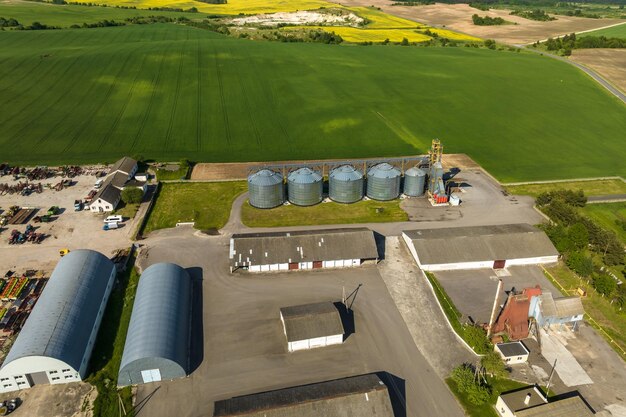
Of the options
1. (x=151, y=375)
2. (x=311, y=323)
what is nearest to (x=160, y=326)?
(x=151, y=375)

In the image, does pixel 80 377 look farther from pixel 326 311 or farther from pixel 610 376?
pixel 610 376

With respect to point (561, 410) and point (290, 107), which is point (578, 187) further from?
point (290, 107)

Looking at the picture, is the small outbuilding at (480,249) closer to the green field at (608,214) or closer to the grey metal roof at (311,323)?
the green field at (608,214)

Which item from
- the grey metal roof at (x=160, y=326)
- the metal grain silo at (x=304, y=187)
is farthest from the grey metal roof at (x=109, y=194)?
the metal grain silo at (x=304, y=187)

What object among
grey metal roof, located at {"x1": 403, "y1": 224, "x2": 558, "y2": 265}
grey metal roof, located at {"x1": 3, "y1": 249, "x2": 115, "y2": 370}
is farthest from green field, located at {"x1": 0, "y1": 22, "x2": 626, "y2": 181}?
grey metal roof, located at {"x1": 3, "y1": 249, "x2": 115, "y2": 370}

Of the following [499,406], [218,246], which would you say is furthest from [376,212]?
[499,406]

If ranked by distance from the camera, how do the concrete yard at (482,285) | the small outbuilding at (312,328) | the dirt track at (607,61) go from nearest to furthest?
the small outbuilding at (312,328) → the concrete yard at (482,285) → the dirt track at (607,61)

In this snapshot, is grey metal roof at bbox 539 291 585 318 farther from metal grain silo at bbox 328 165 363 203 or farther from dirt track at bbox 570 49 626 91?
dirt track at bbox 570 49 626 91

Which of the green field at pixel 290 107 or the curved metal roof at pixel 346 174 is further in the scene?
the green field at pixel 290 107
